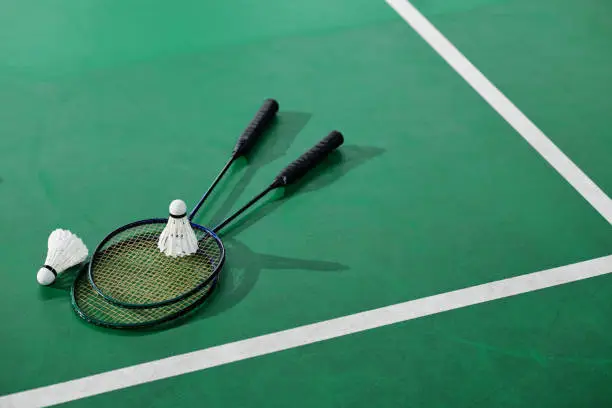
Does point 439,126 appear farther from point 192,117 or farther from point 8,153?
point 8,153

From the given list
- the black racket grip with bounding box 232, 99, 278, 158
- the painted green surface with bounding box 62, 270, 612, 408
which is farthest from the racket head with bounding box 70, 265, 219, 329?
the black racket grip with bounding box 232, 99, 278, 158

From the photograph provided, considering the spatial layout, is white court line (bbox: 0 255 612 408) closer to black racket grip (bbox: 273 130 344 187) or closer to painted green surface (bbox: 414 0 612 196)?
painted green surface (bbox: 414 0 612 196)

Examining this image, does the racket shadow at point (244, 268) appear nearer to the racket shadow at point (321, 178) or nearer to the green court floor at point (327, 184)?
the green court floor at point (327, 184)

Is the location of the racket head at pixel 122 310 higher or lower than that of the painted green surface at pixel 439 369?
higher

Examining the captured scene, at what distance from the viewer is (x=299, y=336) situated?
4512mm

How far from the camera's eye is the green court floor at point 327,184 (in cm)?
437

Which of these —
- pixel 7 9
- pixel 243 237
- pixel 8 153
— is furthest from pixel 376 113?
pixel 7 9

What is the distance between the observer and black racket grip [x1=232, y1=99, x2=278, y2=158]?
18.1ft

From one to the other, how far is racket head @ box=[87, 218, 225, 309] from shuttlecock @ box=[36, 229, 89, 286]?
4.3 inches

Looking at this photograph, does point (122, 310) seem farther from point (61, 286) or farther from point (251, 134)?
point (251, 134)

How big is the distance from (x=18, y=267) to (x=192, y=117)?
1.68m

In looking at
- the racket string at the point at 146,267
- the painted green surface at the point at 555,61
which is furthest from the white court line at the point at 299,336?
the painted green surface at the point at 555,61

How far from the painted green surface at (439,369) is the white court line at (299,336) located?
5 cm

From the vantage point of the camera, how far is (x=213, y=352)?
14.5 feet
